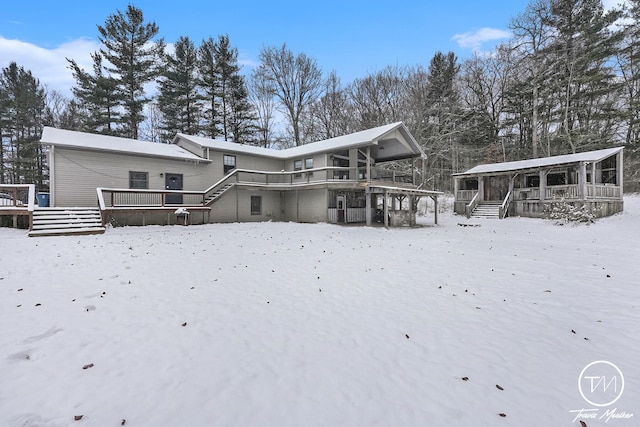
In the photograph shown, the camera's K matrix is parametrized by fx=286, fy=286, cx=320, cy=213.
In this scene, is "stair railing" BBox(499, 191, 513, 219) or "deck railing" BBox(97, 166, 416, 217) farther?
"stair railing" BBox(499, 191, 513, 219)

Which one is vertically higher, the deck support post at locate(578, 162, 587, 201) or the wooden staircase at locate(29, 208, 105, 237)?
the deck support post at locate(578, 162, 587, 201)

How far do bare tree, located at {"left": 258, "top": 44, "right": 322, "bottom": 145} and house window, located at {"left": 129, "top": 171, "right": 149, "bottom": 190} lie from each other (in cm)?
1841

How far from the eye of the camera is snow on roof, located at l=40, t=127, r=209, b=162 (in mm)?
14195

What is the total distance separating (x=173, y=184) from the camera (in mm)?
17922

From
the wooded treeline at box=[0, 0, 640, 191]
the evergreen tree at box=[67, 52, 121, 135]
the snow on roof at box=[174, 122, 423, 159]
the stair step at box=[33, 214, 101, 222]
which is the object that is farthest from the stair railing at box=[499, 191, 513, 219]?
the evergreen tree at box=[67, 52, 121, 135]

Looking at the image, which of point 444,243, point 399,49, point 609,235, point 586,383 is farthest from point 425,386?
point 399,49

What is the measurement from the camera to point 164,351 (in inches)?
133

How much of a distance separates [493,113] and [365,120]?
14402 millimetres

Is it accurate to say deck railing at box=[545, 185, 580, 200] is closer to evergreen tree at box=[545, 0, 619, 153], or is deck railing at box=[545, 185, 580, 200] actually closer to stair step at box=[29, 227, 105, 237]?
evergreen tree at box=[545, 0, 619, 153]

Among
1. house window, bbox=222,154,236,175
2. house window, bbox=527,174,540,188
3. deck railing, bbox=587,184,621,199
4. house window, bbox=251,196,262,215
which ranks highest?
house window, bbox=222,154,236,175

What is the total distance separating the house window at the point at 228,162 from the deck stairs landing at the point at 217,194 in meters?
1.85

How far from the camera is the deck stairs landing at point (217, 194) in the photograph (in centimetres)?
1739

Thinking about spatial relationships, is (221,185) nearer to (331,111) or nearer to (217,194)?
(217,194)

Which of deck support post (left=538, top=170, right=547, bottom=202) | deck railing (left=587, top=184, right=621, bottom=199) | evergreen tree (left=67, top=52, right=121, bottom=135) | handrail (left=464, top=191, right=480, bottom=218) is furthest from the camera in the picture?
evergreen tree (left=67, top=52, right=121, bottom=135)
